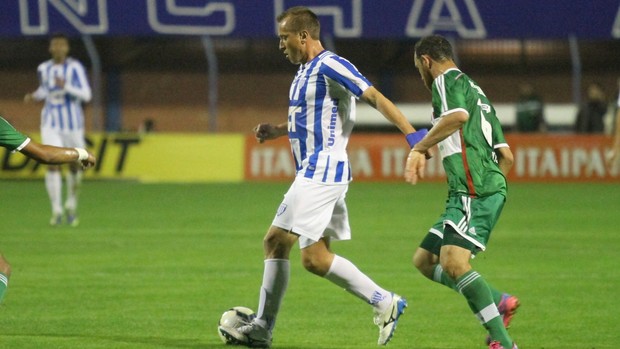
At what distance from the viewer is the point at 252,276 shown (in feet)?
35.3

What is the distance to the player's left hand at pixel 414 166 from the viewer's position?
664cm

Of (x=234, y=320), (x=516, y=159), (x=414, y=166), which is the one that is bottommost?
(x=516, y=159)

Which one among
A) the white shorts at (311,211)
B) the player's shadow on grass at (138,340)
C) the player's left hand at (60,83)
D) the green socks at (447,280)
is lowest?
the player's shadow on grass at (138,340)

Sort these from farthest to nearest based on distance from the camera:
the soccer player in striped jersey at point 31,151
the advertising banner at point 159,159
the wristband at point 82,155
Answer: the advertising banner at point 159,159
the wristband at point 82,155
the soccer player in striped jersey at point 31,151

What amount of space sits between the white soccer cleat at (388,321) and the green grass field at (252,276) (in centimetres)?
23

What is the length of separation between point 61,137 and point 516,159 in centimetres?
1040

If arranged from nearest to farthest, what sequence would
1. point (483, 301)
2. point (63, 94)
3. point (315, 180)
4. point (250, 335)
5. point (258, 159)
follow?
point (483, 301) → point (315, 180) → point (250, 335) → point (63, 94) → point (258, 159)

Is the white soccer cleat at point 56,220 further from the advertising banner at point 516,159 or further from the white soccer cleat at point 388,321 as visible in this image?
the white soccer cleat at point 388,321

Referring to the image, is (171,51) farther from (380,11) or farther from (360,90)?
(360,90)

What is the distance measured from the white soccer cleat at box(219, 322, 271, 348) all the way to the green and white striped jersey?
4.67 feet

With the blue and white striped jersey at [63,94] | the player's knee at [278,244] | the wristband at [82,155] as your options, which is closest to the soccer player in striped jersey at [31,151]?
the wristband at [82,155]

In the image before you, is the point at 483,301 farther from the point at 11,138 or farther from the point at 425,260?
the point at 11,138

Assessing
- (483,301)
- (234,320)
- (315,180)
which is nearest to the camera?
(483,301)

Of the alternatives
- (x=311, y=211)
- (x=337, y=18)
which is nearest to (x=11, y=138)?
(x=311, y=211)
